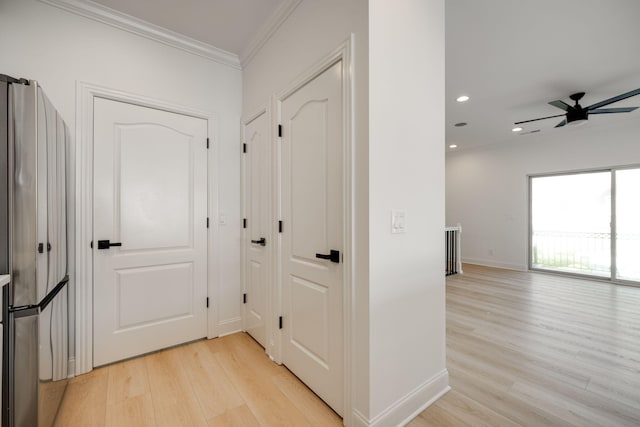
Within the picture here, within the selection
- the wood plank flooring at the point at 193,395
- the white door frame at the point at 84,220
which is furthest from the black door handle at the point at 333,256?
the white door frame at the point at 84,220

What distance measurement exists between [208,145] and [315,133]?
53.2 inches

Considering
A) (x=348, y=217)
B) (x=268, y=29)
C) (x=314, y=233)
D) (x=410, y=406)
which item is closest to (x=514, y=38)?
(x=268, y=29)

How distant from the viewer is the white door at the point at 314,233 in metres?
1.62

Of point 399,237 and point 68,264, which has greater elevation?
point 399,237

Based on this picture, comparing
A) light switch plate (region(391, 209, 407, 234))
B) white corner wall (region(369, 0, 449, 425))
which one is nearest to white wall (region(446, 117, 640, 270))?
white corner wall (region(369, 0, 449, 425))

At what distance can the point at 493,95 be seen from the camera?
3.76 metres

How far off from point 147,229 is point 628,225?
7.27 m

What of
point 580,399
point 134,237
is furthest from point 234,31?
point 580,399

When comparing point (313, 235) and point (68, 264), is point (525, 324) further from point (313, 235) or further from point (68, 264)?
point (68, 264)

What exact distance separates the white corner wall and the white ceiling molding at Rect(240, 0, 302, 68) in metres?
0.93

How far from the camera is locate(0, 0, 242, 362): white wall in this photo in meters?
1.91

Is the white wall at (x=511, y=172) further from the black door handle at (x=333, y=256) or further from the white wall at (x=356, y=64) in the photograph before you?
the black door handle at (x=333, y=256)

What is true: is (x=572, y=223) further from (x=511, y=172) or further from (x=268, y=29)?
(x=268, y=29)

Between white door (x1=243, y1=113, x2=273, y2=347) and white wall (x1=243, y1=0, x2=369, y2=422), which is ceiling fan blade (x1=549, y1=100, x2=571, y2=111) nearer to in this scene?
white wall (x1=243, y1=0, x2=369, y2=422)
